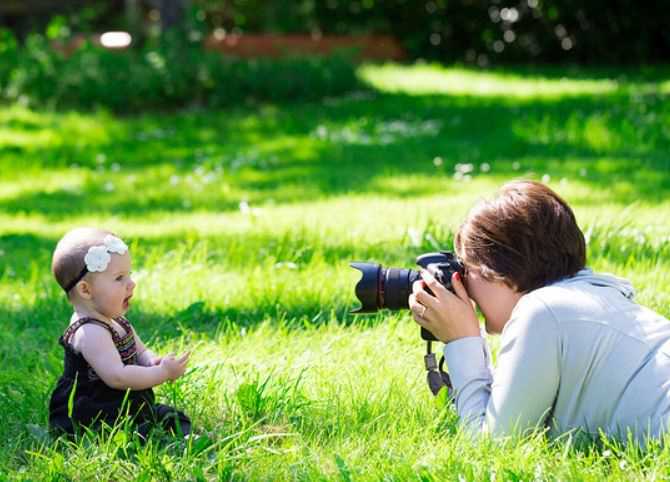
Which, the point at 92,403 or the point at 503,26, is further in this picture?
the point at 503,26

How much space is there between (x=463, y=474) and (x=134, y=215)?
3973mm

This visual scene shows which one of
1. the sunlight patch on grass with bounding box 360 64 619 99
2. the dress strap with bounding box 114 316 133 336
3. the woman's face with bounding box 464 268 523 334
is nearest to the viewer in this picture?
the woman's face with bounding box 464 268 523 334

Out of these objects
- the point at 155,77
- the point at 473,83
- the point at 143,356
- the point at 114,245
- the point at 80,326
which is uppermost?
the point at 114,245

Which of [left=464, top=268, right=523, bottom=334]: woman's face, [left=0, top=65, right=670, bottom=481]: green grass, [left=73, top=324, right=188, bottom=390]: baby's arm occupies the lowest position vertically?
[left=0, top=65, right=670, bottom=481]: green grass

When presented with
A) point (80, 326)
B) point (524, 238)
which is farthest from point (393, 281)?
point (80, 326)

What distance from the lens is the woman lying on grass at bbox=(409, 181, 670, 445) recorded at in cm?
247

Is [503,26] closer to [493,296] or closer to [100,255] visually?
[493,296]

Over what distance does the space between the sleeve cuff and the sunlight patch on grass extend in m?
8.24

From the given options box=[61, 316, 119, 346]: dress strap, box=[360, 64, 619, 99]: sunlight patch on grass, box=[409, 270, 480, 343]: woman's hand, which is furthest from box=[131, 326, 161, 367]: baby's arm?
box=[360, 64, 619, 99]: sunlight patch on grass

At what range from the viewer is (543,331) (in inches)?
96.8

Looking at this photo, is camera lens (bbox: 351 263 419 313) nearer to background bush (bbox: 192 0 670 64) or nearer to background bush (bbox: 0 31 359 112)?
background bush (bbox: 0 31 359 112)

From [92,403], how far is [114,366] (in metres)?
0.14

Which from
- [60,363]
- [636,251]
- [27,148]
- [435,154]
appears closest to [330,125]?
[435,154]

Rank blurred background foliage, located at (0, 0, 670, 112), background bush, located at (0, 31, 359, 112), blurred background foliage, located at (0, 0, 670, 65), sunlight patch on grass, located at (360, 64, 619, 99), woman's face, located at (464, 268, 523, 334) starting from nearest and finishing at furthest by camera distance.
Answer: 1. woman's face, located at (464, 268, 523, 334)
2. background bush, located at (0, 31, 359, 112)
3. sunlight patch on grass, located at (360, 64, 619, 99)
4. blurred background foliage, located at (0, 0, 670, 112)
5. blurred background foliage, located at (0, 0, 670, 65)
